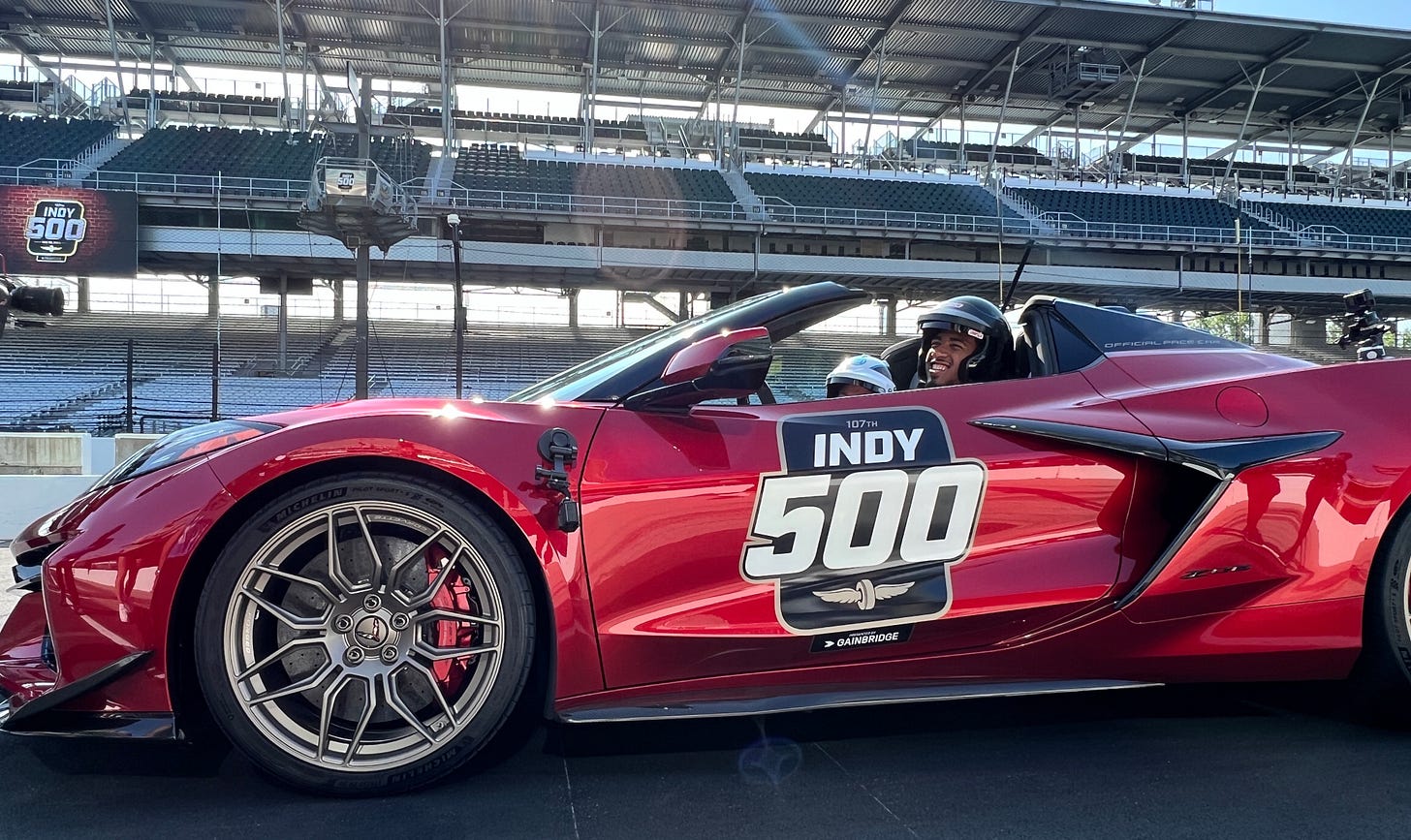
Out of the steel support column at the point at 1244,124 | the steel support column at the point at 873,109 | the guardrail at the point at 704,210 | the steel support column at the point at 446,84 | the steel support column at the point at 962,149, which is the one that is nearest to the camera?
the guardrail at the point at 704,210

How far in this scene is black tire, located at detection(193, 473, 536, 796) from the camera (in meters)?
1.84

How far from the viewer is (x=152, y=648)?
1.79 meters

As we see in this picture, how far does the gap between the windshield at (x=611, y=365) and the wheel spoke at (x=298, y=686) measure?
28.4 inches

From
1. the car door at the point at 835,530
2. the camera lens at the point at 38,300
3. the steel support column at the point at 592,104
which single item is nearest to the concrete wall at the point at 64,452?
the camera lens at the point at 38,300

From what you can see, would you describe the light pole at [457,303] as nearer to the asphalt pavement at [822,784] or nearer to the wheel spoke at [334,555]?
the asphalt pavement at [822,784]

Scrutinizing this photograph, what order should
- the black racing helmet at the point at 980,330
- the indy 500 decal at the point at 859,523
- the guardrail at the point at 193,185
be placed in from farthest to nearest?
the guardrail at the point at 193,185
the black racing helmet at the point at 980,330
the indy 500 decal at the point at 859,523

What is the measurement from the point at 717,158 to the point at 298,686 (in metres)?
30.9

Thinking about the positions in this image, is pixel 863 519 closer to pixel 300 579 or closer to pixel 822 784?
→ pixel 822 784

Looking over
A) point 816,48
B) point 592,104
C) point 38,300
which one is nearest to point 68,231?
point 592,104

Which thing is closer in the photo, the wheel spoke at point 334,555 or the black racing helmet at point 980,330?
the wheel spoke at point 334,555

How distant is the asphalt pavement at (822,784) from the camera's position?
1790 mm

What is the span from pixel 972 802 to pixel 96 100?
1462 inches

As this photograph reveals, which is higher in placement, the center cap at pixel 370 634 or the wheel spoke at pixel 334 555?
the wheel spoke at pixel 334 555

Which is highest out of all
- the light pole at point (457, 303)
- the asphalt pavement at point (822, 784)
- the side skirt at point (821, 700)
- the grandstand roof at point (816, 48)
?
the grandstand roof at point (816, 48)
